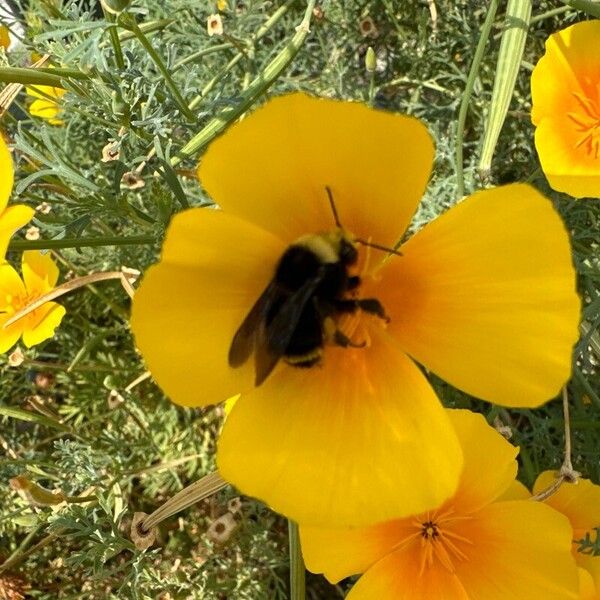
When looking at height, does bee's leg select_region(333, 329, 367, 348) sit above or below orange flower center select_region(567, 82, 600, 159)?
above

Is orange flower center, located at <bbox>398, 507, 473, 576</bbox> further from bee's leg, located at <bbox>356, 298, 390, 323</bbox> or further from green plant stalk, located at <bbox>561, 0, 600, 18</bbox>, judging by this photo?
green plant stalk, located at <bbox>561, 0, 600, 18</bbox>

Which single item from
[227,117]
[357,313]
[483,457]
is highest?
[227,117]

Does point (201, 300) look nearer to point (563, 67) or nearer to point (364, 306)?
point (364, 306)

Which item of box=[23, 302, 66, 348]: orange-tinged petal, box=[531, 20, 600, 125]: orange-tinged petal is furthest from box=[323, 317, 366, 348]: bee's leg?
box=[23, 302, 66, 348]: orange-tinged petal

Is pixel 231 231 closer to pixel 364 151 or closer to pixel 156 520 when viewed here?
pixel 364 151

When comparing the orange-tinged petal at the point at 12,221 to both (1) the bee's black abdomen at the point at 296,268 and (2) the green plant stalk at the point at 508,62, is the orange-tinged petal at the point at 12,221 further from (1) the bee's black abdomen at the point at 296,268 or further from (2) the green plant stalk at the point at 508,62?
(2) the green plant stalk at the point at 508,62

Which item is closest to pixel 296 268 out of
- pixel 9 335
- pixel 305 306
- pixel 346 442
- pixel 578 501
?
pixel 305 306

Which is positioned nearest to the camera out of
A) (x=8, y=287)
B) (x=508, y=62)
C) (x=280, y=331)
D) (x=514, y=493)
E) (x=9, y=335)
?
(x=280, y=331)
